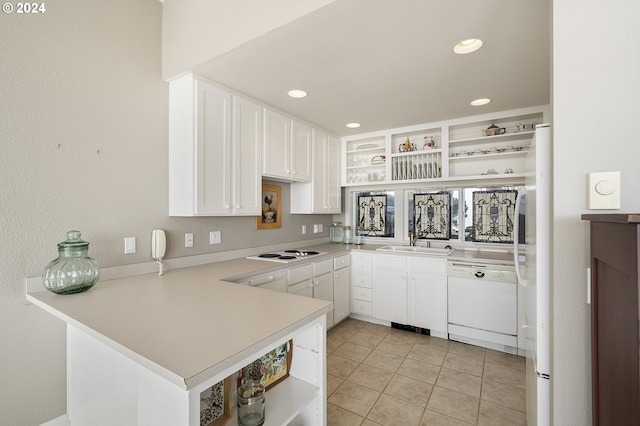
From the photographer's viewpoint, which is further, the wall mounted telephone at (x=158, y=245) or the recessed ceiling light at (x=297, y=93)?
the recessed ceiling light at (x=297, y=93)

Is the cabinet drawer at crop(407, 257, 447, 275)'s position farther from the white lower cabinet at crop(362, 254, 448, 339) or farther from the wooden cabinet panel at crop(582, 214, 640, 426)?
the wooden cabinet panel at crop(582, 214, 640, 426)

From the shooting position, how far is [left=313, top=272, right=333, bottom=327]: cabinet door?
285 centimetres

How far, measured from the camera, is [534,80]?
215 cm

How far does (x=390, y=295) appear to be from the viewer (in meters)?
3.24

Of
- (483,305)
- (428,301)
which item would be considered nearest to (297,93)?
(428,301)

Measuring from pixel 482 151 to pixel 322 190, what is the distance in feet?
6.04

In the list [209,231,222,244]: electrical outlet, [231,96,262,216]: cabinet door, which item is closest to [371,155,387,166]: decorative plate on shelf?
[231,96,262,216]: cabinet door

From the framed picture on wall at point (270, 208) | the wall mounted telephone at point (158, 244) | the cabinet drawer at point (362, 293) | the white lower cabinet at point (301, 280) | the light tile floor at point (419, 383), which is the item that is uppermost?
the framed picture on wall at point (270, 208)

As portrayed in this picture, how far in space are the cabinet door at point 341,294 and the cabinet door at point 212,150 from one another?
1527mm

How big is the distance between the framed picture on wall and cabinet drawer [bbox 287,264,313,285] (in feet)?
2.24

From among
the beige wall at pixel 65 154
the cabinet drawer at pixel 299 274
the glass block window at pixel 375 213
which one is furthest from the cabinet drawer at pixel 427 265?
the beige wall at pixel 65 154

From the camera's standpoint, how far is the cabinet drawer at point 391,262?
3.16m

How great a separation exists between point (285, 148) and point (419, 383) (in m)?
2.40

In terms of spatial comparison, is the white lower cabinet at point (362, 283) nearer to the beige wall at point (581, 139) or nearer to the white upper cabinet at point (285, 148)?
the white upper cabinet at point (285, 148)
